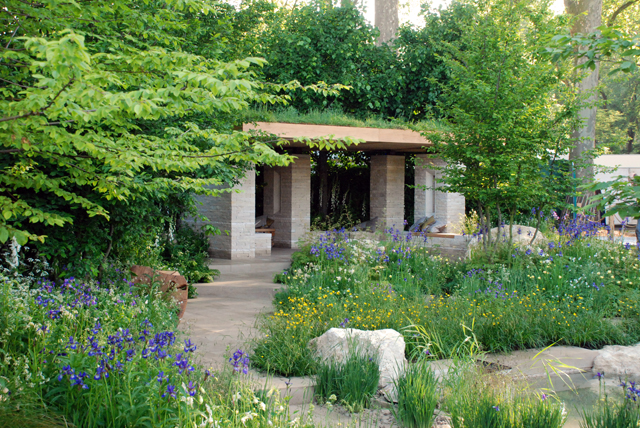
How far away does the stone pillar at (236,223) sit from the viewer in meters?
11.2

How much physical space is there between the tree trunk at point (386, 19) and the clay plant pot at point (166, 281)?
13902 mm

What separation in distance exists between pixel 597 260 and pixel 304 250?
4711 mm

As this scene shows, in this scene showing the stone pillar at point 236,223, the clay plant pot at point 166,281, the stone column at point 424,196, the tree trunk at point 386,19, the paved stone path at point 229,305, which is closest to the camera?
the paved stone path at point 229,305

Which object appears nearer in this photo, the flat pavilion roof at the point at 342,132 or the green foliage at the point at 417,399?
the green foliage at the point at 417,399

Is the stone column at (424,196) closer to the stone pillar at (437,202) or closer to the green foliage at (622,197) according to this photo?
the stone pillar at (437,202)

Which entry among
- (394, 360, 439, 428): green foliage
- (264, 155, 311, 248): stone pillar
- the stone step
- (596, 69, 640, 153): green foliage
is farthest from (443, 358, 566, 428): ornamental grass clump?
(596, 69, 640, 153): green foliage

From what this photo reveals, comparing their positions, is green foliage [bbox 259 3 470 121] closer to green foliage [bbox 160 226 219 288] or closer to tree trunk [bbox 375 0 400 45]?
tree trunk [bbox 375 0 400 45]

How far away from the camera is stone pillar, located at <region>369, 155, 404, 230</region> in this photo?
1449 centimetres

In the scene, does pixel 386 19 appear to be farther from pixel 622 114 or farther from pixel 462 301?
pixel 622 114

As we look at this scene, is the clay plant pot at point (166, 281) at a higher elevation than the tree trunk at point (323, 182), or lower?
lower

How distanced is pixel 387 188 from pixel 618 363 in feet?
33.0

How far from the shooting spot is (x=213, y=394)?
3.08 m

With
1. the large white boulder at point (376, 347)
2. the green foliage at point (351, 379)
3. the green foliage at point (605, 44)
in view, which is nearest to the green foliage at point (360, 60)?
the large white boulder at point (376, 347)

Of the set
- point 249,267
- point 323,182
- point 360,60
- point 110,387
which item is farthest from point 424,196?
point 110,387
